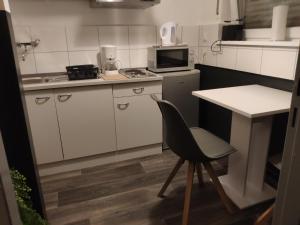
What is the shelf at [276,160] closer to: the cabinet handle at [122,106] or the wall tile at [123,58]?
the cabinet handle at [122,106]

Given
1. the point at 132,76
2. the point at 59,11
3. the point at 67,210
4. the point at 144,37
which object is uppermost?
the point at 59,11

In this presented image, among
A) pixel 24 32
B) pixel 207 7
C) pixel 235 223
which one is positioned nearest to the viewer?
pixel 235 223

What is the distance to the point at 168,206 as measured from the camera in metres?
1.83

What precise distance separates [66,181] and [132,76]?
1.12m

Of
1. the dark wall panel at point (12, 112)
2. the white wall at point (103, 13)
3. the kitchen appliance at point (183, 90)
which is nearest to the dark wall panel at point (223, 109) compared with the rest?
the kitchen appliance at point (183, 90)

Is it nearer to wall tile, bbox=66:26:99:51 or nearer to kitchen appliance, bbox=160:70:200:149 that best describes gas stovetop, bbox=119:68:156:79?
kitchen appliance, bbox=160:70:200:149

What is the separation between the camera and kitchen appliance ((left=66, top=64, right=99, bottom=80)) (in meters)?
2.22

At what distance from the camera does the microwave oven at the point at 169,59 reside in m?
2.49

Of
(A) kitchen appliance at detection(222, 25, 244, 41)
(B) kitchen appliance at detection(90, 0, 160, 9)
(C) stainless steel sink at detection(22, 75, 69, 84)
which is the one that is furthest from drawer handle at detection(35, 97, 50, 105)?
(A) kitchen appliance at detection(222, 25, 244, 41)

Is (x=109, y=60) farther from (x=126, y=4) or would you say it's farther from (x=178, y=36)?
(x=178, y=36)

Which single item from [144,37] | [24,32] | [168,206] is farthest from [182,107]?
[24,32]

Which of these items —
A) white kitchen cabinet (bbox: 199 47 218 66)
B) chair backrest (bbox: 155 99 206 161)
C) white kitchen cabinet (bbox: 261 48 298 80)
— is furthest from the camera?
white kitchen cabinet (bbox: 199 47 218 66)

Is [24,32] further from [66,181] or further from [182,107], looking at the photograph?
[182,107]

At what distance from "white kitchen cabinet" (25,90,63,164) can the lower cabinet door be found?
550 millimetres
